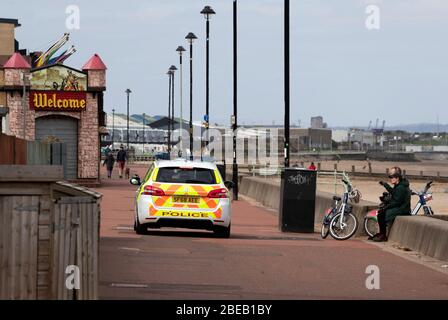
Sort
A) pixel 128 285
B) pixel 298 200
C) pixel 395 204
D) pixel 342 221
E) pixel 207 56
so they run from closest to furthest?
pixel 128 285
pixel 395 204
pixel 342 221
pixel 298 200
pixel 207 56

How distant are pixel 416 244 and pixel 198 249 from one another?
158 inches

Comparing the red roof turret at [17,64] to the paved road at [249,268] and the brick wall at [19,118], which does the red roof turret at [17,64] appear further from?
the paved road at [249,268]

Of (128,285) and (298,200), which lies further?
(298,200)

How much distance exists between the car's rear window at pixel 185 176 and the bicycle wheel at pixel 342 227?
2.82 metres

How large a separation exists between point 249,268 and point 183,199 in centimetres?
547

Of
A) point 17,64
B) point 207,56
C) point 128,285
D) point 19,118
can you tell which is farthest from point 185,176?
point 207,56

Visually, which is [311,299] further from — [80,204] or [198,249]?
[198,249]

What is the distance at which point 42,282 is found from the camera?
33.4 feet

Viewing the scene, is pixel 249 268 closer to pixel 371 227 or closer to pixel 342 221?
pixel 342 221

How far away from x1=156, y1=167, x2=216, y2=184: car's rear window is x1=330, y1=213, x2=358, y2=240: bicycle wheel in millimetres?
2816

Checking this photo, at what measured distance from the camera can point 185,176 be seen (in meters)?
22.2

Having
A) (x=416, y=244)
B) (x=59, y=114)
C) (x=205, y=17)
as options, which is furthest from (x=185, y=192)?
(x=205, y=17)

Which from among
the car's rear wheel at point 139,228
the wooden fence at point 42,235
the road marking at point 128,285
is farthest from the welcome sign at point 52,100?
the wooden fence at point 42,235
